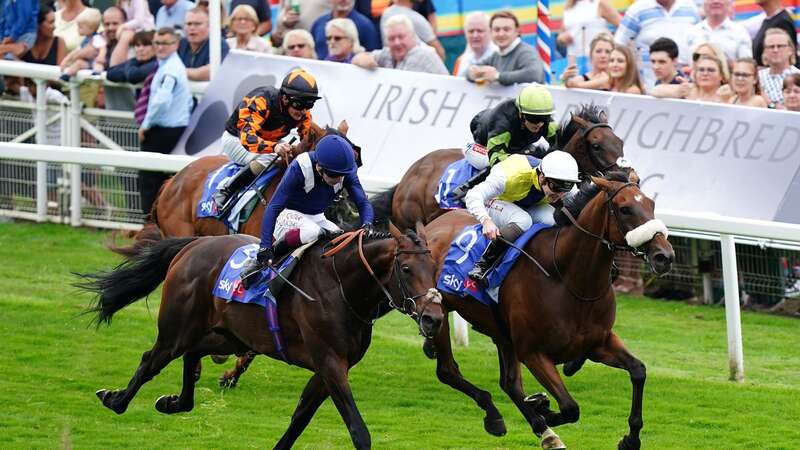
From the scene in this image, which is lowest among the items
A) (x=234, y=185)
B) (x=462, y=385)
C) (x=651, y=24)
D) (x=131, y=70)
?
(x=462, y=385)

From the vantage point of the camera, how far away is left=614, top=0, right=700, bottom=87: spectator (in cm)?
1380

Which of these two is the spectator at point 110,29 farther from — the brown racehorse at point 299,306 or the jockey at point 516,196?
the jockey at point 516,196

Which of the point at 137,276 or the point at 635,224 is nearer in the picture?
the point at 635,224

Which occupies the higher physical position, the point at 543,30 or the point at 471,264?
the point at 543,30

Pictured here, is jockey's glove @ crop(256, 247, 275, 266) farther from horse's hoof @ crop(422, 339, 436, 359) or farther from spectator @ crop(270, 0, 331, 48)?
spectator @ crop(270, 0, 331, 48)

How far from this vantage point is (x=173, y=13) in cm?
1612

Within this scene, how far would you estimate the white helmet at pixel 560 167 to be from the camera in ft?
30.6

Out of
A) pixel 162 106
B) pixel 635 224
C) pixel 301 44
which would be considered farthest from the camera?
pixel 162 106

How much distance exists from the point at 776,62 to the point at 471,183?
3197mm

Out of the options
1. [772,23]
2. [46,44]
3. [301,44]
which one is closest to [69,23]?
[46,44]

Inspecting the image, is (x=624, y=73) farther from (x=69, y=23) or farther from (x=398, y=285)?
(x=69, y=23)

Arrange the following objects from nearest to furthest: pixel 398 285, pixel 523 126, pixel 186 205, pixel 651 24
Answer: pixel 398 285
pixel 523 126
pixel 186 205
pixel 651 24

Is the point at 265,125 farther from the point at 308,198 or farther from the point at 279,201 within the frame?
the point at 279,201

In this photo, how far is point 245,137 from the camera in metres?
11.1
